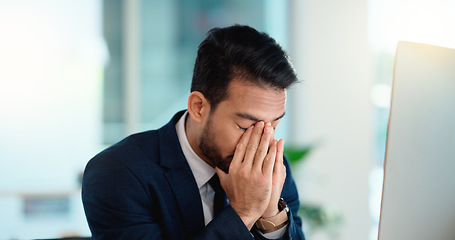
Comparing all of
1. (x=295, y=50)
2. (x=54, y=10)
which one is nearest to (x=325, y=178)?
(x=295, y=50)

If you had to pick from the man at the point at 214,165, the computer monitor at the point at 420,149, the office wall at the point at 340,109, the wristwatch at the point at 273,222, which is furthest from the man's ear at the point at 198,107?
the office wall at the point at 340,109

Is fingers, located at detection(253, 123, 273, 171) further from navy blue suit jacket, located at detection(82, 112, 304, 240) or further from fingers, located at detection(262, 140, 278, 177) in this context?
navy blue suit jacket, located at detection(82, 112, 304, 240)

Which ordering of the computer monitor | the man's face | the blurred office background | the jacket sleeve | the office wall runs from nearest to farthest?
the computer monitor → the jacket sleeve → the man's face → the blurred office background → the office wall

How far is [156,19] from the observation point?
124 inches

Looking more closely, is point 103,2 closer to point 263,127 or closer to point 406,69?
point 263,127

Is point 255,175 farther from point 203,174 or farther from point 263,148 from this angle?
point 203,174

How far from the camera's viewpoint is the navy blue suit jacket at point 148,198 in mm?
1026

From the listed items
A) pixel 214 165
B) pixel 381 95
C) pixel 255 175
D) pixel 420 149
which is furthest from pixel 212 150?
pixel 381 95

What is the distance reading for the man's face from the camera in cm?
111

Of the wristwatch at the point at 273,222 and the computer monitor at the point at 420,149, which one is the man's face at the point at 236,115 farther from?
the computer monitor at the point at 420,149

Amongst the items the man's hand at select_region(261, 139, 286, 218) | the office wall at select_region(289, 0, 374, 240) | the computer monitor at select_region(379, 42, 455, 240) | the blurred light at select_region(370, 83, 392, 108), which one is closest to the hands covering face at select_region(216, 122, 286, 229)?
the man's hand at select_region(261, 139, 286, 218)

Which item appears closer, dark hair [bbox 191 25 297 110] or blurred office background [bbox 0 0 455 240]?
dark hair [bbox 191 25 297 110]

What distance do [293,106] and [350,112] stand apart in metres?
0.44

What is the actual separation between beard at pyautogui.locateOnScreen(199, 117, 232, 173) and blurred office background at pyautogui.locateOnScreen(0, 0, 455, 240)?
1.81 metres
